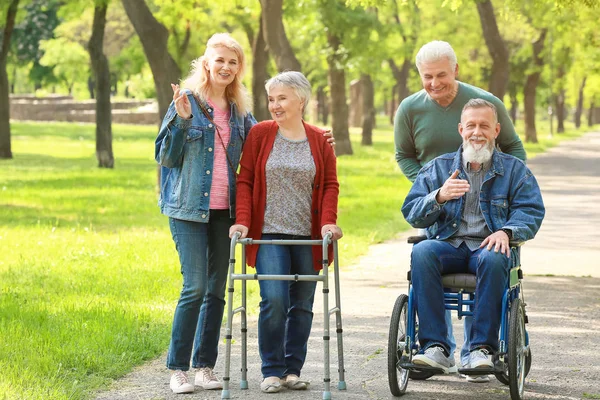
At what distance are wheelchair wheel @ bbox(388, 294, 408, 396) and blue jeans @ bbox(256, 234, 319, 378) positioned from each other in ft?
1.75

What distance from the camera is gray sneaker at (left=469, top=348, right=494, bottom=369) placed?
5855mm

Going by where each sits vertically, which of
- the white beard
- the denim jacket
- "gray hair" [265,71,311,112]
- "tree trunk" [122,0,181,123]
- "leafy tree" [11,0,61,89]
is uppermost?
"leafy tree" [11,0,61,89]

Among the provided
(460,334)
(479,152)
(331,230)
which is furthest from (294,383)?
→ (460,334)

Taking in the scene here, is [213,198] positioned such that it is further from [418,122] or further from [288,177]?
[418,122]

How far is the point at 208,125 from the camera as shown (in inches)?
253

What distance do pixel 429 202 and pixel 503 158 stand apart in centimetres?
51

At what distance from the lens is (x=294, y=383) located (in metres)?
6.40

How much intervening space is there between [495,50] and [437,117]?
2431cm

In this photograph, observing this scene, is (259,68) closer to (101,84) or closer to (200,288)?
(101,84)

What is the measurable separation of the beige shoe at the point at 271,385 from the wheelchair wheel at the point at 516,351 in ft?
4.16

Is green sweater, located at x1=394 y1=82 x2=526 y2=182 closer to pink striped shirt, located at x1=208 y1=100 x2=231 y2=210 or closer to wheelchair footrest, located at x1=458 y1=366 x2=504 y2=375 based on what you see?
pink striped shirt, located at x1=208 y1=100 x2=231 y2=210

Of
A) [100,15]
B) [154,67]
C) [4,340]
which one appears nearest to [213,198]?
[4,340]

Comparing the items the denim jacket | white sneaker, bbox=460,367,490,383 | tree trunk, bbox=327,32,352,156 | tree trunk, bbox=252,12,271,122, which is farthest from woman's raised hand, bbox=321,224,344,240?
tree trunk, bbox=327,32,352,156

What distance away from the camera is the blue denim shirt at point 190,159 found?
20.7ft
